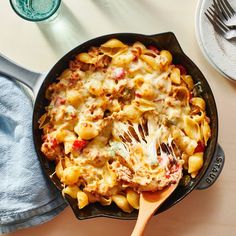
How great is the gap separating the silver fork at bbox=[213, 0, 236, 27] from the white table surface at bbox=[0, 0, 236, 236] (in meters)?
0.07

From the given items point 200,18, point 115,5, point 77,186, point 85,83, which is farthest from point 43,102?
point 200,18

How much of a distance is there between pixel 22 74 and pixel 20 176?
257 millimetres

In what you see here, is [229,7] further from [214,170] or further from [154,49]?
[214,170]

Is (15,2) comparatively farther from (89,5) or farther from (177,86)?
(177,86)

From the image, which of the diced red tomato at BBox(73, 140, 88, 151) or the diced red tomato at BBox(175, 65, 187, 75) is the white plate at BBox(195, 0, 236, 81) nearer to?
the diced red tomato at BBox(175, 65, 187, 75)

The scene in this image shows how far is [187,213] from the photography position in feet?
4.68

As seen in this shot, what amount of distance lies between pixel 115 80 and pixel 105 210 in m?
0.32

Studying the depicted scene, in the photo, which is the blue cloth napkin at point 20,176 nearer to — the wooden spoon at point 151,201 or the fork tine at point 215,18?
the wooden spoon at point 151,201

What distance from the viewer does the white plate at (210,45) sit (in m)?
1.40

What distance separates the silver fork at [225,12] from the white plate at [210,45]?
2 cm

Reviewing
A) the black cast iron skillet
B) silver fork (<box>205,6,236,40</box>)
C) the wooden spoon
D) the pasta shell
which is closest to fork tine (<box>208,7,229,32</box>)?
silver fork (<box>205,6,236,40</box>)

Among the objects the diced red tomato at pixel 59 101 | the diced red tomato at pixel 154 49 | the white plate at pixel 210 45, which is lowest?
the white plate at pixel 210 45

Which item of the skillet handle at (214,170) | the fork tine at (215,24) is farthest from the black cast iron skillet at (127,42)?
the fork tine at (215,24)

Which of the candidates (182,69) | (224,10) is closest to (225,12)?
(224,10)
